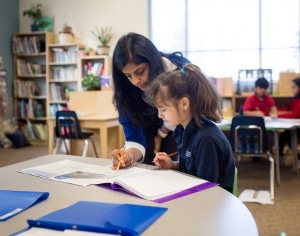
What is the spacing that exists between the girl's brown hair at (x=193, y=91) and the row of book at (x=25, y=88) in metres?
5.52

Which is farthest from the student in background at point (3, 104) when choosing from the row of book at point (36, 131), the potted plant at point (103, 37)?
the row of book at point (36, 131)

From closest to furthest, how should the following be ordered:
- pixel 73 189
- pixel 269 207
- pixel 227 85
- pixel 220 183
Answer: pixel 73 189, pixel 220 183, pixel 269 207, pixel 227 85

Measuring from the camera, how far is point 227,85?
5430 millimetres

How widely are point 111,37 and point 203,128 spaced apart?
519cm

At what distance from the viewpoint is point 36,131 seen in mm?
6359

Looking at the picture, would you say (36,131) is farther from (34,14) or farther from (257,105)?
(257,105)

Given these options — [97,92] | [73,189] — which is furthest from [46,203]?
[97,92]

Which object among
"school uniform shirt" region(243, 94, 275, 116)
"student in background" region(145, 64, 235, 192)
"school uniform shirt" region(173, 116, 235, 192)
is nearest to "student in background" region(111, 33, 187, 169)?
"student in background" region(145, 64, 235, 192)

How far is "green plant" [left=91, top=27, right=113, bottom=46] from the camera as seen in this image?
6031 mm

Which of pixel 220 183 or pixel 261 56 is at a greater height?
pixel 261 56

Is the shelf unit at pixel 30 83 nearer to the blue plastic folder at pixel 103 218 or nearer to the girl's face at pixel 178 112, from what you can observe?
the girl's face at pixel 178 112

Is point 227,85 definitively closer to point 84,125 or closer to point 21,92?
point 84,125

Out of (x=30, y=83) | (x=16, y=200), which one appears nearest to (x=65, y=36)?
(x=30, y=83)

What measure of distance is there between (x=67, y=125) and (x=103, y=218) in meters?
3.25
